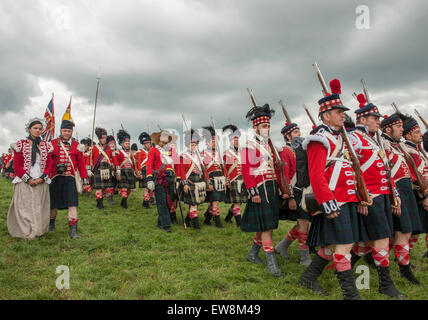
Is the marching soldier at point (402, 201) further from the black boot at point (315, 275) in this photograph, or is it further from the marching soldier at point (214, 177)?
the marching soldier at point (214, 177)

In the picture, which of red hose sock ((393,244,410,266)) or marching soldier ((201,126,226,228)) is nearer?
red hose sock ((393,244,410,266))

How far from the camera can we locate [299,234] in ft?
18.3

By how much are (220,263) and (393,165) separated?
11.0 ft

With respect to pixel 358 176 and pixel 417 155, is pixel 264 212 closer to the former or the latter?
pixel 358 176

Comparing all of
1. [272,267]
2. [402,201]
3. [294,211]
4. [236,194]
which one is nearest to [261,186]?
[294,211]

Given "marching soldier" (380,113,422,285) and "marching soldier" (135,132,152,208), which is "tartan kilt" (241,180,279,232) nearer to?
"marching soldier" (380,113,422,285)

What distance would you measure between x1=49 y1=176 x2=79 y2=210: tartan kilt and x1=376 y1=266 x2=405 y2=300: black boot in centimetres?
608

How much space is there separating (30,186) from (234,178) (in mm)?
4961

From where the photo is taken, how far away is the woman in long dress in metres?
6.54

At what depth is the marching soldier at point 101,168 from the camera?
441 inches

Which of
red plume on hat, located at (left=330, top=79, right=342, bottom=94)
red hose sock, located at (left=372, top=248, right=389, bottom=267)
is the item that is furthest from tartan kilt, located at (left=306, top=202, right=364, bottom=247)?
red plume on hat, located at (left=330, top=79, right=342, bottom=94)

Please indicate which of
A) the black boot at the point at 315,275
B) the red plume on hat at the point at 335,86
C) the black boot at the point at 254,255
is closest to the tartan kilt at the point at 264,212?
the black boot at the point at 254,255

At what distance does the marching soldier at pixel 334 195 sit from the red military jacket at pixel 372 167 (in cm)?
38
